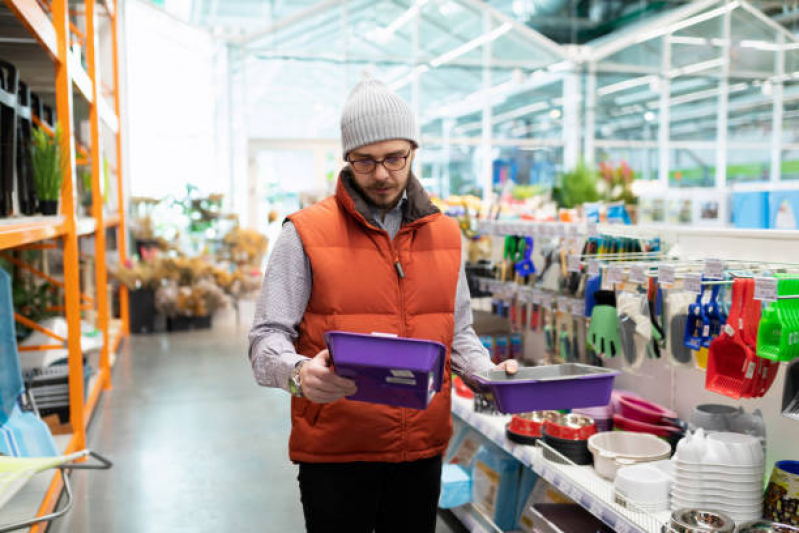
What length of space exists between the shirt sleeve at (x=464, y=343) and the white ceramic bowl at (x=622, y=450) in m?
0.76

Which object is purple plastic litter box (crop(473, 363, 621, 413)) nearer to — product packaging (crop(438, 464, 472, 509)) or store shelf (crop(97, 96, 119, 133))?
product packaging (crop(438, 464, 472, 509))

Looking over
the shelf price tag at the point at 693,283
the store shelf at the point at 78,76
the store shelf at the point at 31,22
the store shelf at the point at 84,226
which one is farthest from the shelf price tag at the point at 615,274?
the store shelf at the point at 84,226

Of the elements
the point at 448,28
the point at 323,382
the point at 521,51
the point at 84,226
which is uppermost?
the point at 448,28

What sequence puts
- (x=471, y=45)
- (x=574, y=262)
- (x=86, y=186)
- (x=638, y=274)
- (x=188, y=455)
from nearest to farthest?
(x=638, y=274) → (x=574, y=262) → (x=188, y=455) → (x=86, y=186) → (x=471, y=45)

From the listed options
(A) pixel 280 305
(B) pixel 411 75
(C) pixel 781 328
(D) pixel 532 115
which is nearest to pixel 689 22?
(D) pixel 532 115

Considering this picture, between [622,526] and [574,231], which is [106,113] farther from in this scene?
[622,526]

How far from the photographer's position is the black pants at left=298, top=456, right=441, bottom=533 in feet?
5.32

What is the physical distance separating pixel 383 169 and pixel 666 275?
1.11 meters

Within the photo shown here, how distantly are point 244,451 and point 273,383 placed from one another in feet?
9.60

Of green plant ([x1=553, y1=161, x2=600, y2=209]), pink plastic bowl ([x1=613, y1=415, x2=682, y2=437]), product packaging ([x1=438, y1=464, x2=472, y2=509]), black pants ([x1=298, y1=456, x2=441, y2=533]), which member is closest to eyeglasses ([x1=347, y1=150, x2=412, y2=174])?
black pants ([x1=298, y1=456, x2=441, y2=533])

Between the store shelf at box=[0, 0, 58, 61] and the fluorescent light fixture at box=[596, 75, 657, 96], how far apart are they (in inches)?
421

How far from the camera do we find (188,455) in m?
4.13

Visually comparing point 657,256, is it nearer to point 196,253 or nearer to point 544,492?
point 544,492

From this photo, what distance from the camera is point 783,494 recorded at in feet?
6.29
